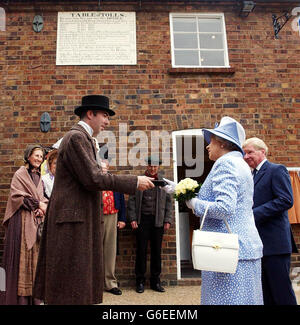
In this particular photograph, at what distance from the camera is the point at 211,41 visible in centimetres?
591

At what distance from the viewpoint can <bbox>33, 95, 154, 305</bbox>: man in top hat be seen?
1897 millimetres

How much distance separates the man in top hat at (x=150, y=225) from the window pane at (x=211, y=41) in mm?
3236

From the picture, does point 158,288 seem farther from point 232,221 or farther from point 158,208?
point 232,221

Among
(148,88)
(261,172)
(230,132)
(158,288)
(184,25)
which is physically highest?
(184,25)

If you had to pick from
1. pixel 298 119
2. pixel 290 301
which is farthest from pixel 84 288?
pixel 298 119

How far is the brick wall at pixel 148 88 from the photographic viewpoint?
5.36 metres

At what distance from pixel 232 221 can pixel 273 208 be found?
961mm

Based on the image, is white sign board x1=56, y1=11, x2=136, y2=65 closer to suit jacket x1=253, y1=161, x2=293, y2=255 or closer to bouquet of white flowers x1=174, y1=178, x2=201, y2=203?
suit jacket x1=253, y1=161, x2=293, y2=255

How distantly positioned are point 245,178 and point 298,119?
433cm

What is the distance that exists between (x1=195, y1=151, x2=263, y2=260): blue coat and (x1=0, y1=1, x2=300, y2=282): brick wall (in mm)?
3259

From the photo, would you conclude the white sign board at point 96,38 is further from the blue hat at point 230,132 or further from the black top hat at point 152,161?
the blue hat at point 230,132

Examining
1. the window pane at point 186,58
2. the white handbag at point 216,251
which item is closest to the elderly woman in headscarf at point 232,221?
the white handbag at point 216,251

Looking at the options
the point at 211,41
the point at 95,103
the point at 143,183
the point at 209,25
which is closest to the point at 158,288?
the point at 143,183

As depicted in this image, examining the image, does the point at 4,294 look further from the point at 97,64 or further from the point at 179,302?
the point at 97,64
